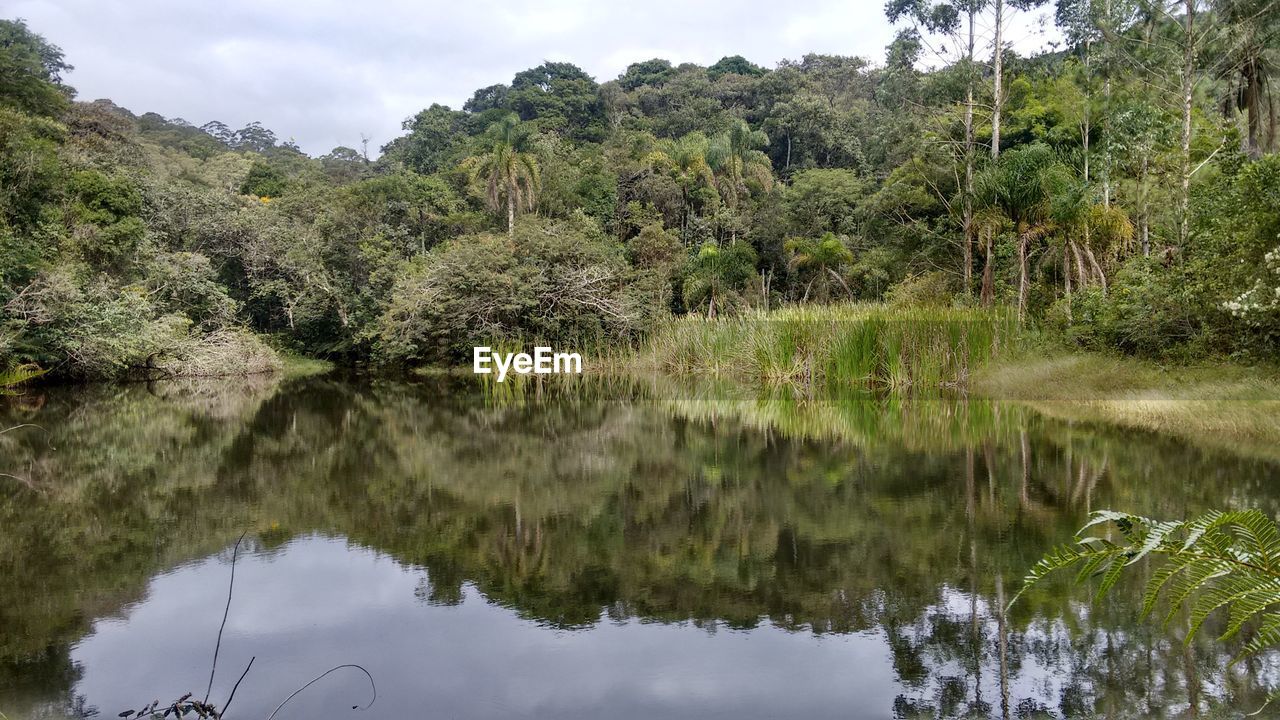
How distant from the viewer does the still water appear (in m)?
3.58

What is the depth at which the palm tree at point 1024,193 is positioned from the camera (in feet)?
55.7

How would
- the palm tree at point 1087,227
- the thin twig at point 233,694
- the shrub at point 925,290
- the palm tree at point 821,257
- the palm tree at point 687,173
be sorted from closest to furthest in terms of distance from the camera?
the thin twig at point 233,694 < the palm tree at point 1087,227 < the shrub at point 925,290 < the palm tree at point 821,257 < the palm tree at point 687,173

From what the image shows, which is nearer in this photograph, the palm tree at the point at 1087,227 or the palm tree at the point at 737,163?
the palm tree at the point at 1087,227

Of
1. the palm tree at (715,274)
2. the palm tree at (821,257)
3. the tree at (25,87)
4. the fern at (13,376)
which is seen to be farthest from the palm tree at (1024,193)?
the tree at (25,87)

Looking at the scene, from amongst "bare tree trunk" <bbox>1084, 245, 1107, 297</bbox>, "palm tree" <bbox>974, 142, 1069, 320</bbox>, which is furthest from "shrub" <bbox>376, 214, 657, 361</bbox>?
"bare tree trunk" <bbox>1084, 245, 1107, 297</bbox>

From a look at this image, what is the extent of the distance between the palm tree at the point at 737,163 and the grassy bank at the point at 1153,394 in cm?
1834

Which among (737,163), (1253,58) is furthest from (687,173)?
(1253,58)

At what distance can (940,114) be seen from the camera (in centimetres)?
2386

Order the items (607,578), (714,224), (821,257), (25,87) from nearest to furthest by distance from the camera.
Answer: (607,578) < (25,87) < (821,257) < (714,224)

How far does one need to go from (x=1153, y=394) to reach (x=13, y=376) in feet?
64.9

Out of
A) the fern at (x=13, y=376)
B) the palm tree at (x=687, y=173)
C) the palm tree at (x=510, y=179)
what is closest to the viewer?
the fern at (x=13, y=376)

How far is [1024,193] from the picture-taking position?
17.7 metres

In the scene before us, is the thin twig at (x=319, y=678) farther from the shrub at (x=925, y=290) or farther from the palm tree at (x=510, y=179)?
the palm tree at (x=510, y=179)

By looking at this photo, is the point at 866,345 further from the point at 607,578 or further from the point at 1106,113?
the point at 607,578
